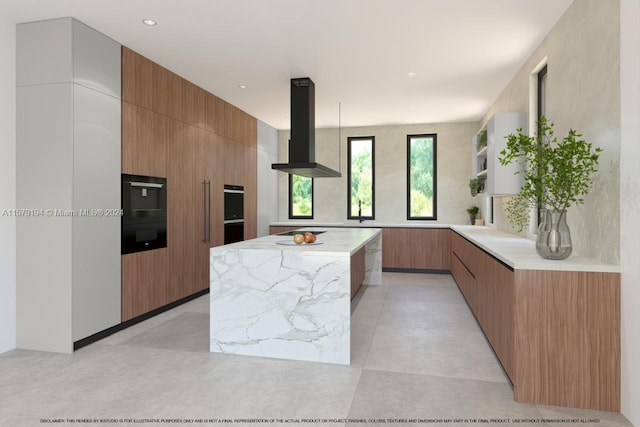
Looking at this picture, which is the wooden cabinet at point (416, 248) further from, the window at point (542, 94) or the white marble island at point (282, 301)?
the white marble island at point (282, 301)

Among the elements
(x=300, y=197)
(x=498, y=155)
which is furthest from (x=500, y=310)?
(x=300, y=197)

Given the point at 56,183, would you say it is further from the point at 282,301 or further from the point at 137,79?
the point at 282,301

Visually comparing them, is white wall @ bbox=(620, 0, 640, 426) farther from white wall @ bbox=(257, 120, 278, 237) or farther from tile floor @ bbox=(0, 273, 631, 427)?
white wall @ bbox=(257, 120, 278, 237)

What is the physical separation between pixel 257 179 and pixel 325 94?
6.73 feet

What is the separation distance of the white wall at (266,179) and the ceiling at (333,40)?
1564 millimetres

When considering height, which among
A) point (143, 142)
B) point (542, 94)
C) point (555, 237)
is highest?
point (542, 94)

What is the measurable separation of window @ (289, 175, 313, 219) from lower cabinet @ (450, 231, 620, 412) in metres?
5.72

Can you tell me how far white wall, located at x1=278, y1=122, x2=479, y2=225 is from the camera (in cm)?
716

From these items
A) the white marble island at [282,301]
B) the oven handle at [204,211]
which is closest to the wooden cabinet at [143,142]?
the oven handle at [204,211]

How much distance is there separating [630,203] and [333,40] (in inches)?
103

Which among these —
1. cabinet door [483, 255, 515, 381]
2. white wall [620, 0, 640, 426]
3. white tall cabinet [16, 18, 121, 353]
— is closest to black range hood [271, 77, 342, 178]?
white tall cabinet [16, 18, 121, 353]

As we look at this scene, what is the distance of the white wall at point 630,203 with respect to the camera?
2094mm

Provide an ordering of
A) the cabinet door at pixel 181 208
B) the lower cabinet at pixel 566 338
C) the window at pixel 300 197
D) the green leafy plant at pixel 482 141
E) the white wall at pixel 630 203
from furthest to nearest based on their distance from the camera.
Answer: the window at pixel 300 197 → the green leafy plant at pixel 482 141 → the cabinet door at pixel 181 208 → the lower cabinet at pixel 566 338 → the white wall at pixel 630 203

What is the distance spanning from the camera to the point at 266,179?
721 cm
